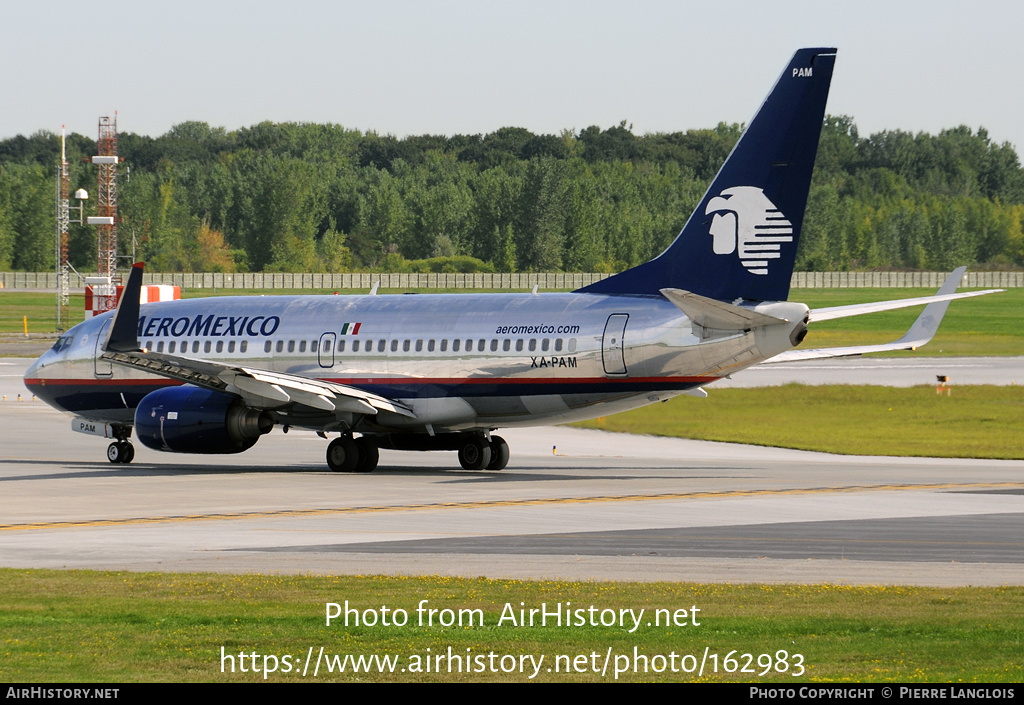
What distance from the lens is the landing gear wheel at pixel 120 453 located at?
39.9 metres

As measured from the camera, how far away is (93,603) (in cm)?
1731

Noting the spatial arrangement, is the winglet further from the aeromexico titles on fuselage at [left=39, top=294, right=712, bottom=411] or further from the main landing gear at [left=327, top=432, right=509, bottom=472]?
the main landing gear at [left=327, top=432, right=509, bottom=472]

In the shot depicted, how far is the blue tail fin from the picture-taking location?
33094 millimetres

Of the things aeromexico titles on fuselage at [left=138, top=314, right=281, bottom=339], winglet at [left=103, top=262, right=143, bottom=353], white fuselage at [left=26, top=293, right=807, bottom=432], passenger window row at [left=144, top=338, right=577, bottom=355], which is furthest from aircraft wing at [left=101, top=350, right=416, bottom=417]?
aeromexico titles on fuselage at [left=138, top=314, right=281, bottom=339]

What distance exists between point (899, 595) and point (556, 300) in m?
18.8

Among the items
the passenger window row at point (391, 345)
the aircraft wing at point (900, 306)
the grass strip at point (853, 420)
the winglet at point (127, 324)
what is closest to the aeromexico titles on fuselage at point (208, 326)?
the passenger window row at point (391, 345)

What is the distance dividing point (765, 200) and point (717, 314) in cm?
311

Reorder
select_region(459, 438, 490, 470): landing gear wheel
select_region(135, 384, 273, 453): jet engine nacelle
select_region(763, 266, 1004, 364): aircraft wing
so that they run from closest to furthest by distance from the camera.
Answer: select_region(763, 266, 1004, 364): aircraft wing
select_region(135, 384, 273, 453): jet engine nacelle
select_region(459, 438, 490, 470): landing gear wheel

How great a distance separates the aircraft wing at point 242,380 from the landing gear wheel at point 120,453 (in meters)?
5.12

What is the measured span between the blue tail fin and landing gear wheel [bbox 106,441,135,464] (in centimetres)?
1514

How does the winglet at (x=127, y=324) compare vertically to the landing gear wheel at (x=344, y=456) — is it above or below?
above

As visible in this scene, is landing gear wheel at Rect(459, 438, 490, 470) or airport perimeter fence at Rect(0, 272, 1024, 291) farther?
airport perimeter fence at Rect(0, 272, 1024, 291)

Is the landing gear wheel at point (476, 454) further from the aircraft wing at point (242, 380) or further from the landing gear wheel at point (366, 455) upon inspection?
the landing gear wheel at point (366, 455)

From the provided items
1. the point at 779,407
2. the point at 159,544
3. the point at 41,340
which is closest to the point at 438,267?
the point at 41,340
